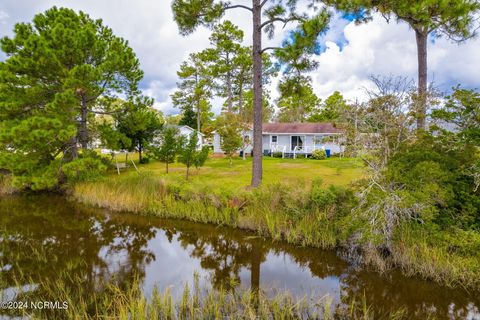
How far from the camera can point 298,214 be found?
282 inches

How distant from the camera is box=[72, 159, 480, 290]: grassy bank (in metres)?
5.00

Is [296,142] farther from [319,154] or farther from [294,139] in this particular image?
[319,154]

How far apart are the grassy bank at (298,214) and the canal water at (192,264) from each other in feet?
1.01

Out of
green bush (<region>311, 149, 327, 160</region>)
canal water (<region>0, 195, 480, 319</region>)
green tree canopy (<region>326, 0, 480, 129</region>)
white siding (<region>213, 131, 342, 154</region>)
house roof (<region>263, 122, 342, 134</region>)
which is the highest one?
green tree canopy (<region>326, 0, 480, 129</region>)

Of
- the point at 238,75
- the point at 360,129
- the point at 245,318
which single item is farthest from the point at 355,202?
the point at 238,75

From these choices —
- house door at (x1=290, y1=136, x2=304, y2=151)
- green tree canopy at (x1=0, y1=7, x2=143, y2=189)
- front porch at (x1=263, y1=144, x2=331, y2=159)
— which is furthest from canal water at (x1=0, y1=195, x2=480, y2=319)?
house door at (x1=290, y1=136, x2=304, y2=151)

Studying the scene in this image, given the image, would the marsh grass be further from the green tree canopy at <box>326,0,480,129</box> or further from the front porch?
the front porch

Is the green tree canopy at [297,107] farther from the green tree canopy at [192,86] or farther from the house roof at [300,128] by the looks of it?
the green tree canopy at [192,86]

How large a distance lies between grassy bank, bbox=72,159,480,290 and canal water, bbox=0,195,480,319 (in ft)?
1.01

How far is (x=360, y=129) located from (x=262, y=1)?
7.04 metres

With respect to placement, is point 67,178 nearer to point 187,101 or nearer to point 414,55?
point 414,55

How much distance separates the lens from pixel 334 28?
9.02m

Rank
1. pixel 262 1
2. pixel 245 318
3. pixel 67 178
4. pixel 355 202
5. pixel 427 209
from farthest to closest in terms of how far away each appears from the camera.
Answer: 1. pixel 67 178
2. pixel 262 1
3. pixel 355 202
4. pixel 427 209
5. pixel 245 318

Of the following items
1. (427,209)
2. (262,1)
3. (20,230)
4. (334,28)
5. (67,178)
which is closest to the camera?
(427,209)
